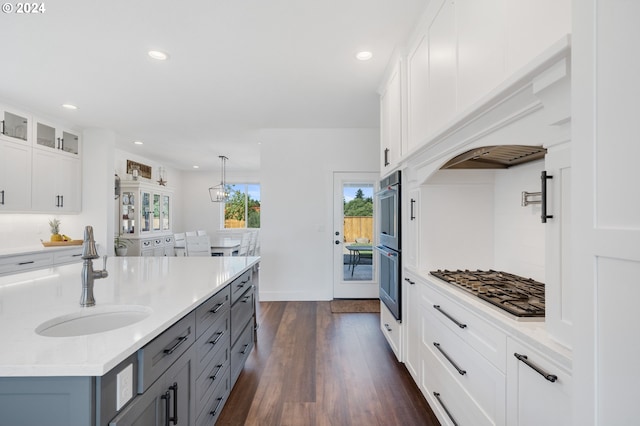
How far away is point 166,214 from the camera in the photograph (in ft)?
23.6

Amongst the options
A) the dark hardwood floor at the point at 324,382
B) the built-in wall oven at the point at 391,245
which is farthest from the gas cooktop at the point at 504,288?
the dark hardwood floor at the point at 324,382

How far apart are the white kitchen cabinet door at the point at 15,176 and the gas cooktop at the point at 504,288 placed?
189 inches

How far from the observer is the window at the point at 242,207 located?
8586 mm

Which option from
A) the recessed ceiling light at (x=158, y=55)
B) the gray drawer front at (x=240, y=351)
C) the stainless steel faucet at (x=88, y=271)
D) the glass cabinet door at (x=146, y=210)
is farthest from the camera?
the glass cabinet door at (x=146, y=210)

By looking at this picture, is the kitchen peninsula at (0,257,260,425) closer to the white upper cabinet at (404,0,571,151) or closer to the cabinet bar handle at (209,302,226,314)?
the cabinet bar handle at (209,302,226,314)

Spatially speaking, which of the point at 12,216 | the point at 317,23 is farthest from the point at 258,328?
the point at 12,216

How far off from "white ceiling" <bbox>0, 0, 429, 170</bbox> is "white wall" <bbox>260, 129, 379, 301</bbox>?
361 millimetres

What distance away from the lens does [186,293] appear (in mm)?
1592

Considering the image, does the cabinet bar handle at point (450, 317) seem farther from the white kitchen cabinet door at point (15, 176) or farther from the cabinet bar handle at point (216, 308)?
the white kitchen cabinet door at point (15, 176)

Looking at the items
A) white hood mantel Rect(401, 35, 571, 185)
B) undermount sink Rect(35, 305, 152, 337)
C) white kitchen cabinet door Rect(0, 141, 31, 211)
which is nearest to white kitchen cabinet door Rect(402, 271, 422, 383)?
white hood mantel Rect(401, 35, 571, 185)

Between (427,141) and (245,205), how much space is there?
7.38 metres

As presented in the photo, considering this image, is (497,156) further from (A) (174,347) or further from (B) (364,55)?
(A) (174,347)

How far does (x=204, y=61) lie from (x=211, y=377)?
2466 mm

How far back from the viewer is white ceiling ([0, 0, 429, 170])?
6.70ft
